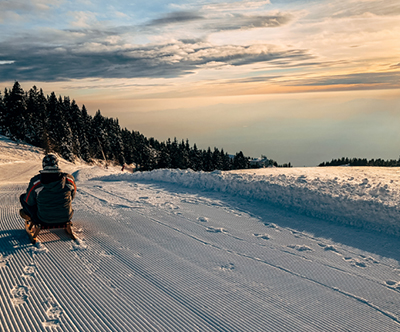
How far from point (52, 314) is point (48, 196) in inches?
105

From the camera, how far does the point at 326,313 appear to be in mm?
3914

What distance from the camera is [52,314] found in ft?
12.3

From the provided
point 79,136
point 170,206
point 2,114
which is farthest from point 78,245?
point 79,136

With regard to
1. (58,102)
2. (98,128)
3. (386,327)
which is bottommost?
(386,327)

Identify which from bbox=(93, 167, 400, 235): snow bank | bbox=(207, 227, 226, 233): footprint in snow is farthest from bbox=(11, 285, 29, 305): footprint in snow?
bbox=(93, 167, 400, 235): snow bank

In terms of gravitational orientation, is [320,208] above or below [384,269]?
above

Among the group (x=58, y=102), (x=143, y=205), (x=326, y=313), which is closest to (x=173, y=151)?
(x=58, y=102)

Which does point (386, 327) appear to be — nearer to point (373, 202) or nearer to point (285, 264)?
point (285, 264)

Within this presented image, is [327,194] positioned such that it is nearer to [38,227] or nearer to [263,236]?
[263,236]

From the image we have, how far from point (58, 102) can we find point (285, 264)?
73.0 m

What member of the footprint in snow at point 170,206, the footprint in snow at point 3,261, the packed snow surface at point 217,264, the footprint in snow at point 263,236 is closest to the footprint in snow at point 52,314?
the packed snow surface at point 217,264

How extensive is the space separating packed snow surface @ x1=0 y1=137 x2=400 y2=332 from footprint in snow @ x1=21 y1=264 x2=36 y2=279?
0.02 meters

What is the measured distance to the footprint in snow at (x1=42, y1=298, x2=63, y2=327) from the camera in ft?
11.7

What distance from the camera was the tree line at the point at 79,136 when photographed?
52.1 meters
